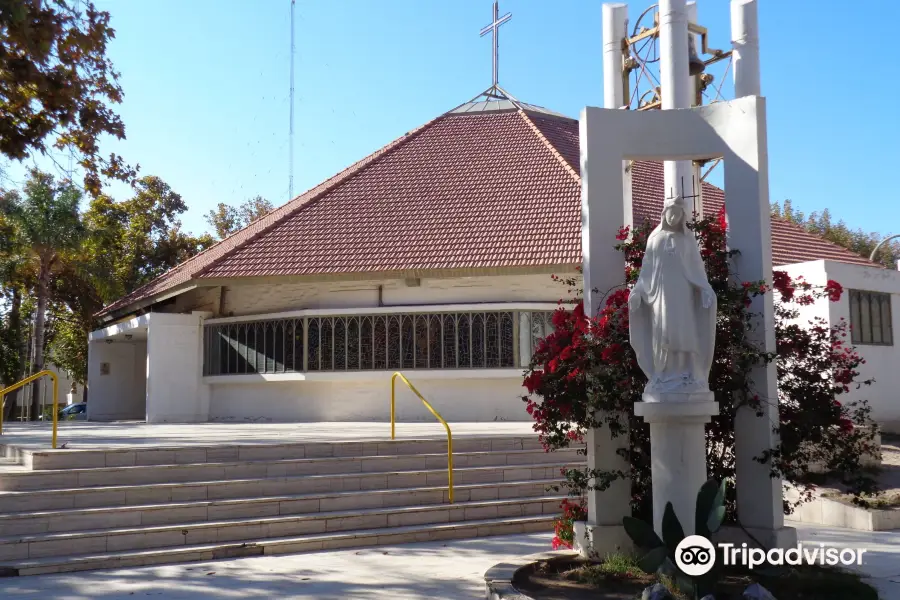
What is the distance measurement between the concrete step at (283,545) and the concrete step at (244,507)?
461 mm

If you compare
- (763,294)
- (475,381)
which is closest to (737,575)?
(763,294)

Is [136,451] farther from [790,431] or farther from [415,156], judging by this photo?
[415,156]

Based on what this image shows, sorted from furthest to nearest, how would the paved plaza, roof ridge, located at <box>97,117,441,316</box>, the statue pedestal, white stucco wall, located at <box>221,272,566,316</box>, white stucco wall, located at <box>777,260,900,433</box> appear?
roof ridge, located at <box>97,117,441,316</box> → white stucco wall, located at <box>221,272,566,316</box> → white stucco wall, located at <box>777,260,900,433</box> → the paved plaza → the statue pedestal

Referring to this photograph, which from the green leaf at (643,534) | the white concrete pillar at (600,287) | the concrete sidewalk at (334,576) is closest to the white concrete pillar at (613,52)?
the white concrete pillar at (600,287)

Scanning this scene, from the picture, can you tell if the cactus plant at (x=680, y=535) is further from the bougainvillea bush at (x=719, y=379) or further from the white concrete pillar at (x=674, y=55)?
the white concrete pillar at (x=674, y=55)

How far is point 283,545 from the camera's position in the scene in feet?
28.0

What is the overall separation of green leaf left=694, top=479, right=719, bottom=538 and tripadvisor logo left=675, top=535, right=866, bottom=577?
70mm

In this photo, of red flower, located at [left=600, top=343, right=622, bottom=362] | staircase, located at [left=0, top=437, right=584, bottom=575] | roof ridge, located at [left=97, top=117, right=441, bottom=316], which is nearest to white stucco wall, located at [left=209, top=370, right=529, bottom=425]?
roof ridge, located at [left=97, top=117, right=441, bottom=316]

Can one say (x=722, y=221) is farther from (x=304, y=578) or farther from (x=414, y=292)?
(x=414, y=292)

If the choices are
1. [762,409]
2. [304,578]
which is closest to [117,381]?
[304,578]

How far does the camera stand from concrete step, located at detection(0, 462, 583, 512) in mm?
8547

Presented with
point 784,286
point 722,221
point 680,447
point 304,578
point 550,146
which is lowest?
point 304,578

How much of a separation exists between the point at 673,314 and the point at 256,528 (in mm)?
4846

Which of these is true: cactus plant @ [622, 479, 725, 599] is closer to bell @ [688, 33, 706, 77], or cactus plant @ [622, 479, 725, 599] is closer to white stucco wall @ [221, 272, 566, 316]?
bell @ [688, 33, 706, 77]
